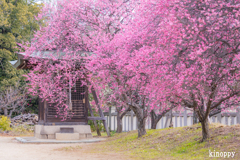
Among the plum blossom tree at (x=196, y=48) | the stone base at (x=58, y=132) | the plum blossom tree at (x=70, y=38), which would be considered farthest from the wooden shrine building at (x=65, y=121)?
the plum blossom tree at (x=196, y=48)

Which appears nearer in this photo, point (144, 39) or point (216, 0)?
point (216, 0)

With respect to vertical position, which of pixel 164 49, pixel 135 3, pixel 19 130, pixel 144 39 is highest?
pixel 135 3

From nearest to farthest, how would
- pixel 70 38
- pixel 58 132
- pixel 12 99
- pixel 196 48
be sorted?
pixel 196 48 → pixel 70 38 → pixel 58 132 → pixel 12 99

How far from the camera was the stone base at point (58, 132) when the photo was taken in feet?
47.4

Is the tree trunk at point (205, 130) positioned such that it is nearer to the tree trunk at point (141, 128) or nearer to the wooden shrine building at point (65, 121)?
the tree trunk at point (141, 128)

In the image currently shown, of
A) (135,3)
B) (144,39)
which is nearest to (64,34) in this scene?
(135,3)

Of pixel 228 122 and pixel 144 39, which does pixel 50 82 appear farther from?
pixel 228 122

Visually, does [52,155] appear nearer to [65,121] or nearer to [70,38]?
[65,121]

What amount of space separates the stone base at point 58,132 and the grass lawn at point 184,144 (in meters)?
4.25

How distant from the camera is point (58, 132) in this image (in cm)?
1479

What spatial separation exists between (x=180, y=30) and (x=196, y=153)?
3579mm

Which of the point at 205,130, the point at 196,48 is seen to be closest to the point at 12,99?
the point at 205,130

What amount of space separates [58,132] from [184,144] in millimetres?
8133

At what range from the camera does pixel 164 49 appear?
634 cm
